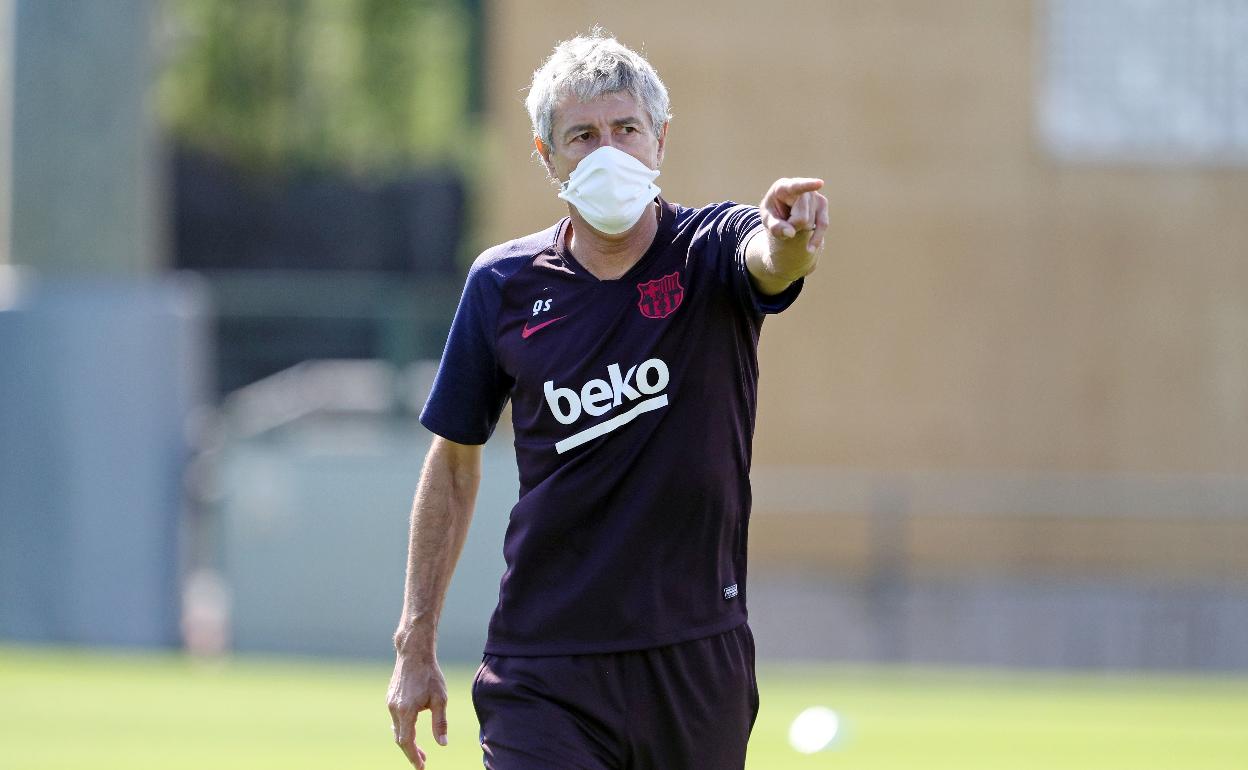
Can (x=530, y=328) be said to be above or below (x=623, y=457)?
above

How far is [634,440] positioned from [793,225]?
2.24 feet

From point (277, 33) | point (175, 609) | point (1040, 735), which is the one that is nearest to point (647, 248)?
point (1040, 735)

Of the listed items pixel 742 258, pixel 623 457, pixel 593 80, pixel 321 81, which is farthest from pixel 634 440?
pixel 321 81

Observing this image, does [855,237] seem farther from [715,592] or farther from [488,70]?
[715,592]

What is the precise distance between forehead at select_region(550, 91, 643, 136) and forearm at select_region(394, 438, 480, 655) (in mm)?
853

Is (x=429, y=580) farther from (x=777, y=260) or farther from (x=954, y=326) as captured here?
(x=954, y=326)

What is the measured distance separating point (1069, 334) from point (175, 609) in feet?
27.4

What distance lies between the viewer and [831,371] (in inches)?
710

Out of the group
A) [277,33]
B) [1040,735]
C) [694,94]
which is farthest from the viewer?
[277,33]

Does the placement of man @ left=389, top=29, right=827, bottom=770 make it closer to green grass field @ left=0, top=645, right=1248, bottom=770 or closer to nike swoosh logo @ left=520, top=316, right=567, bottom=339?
nike swoosh logo @ left=520, top=316, right=567, bottom=339

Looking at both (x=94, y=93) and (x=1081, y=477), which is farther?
(x=1081, y=477)

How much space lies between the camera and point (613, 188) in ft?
13.8

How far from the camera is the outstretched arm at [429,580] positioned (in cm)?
449

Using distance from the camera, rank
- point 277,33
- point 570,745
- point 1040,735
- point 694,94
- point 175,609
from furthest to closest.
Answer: point 277,33 < point 694,94 < point 175,609 < point 1040,735 < point 570,745
